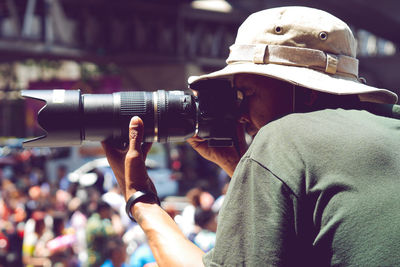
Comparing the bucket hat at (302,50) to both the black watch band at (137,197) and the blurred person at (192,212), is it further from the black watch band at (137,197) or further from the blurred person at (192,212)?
the blurred person at (192,212)

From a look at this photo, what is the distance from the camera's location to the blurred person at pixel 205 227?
5.50m

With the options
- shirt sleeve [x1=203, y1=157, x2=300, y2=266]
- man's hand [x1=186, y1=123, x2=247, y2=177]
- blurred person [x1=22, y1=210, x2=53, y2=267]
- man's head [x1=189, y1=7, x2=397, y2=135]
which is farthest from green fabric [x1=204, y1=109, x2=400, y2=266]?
blurred person [x1=22, y1=210, x2=53, y2=267]

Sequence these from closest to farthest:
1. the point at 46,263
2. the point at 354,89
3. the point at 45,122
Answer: the point at 354,89 < the point at 45,122 < the point at 46,263

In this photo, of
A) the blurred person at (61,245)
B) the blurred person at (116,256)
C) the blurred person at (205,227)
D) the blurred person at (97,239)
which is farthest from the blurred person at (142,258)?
the blurred person at (61,245)

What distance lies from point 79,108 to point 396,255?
1.21 m

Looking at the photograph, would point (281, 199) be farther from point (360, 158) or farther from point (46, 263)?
point (46, 263)

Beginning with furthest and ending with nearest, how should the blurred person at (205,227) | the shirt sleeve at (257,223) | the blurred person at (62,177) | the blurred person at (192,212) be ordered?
the blurred person at (62,177)
the blurred person at (192,212)
the blurred person at (205,227)
the shirt sleeve at (257,223)

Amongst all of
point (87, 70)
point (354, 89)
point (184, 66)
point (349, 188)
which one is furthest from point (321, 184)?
point (87, 70)

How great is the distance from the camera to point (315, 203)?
1.26 metres

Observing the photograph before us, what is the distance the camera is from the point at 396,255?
1235 millimetres

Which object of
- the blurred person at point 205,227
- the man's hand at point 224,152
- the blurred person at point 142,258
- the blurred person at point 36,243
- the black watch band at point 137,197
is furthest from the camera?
the blurred person at point 36,243

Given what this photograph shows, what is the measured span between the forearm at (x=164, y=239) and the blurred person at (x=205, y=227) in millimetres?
3829

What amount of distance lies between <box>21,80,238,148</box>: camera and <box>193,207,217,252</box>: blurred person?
3.59m

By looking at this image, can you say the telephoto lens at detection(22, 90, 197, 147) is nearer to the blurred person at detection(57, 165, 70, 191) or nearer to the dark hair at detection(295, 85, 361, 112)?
the dark hair at detection(295, 85, 361, 112)
